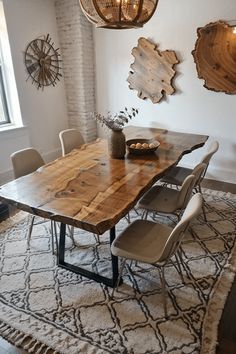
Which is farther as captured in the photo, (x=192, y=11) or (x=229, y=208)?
(x=192, y=11)

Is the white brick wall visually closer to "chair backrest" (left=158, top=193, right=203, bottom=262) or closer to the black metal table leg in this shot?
the black metal table leg

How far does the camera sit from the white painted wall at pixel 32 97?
3734 millimetres

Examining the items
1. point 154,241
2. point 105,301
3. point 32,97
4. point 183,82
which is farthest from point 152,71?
point 105,301

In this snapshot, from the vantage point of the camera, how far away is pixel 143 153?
100 inches

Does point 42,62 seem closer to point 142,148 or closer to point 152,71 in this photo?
point 152,71

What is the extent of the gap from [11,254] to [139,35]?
3.35 meters

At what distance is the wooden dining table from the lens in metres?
1.61

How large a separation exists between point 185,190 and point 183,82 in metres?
2.24

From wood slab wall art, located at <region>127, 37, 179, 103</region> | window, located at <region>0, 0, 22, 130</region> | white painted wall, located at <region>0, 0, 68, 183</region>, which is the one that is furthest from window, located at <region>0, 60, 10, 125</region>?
wood slab wall art, located at <region>127, 37, 179, 103</region>

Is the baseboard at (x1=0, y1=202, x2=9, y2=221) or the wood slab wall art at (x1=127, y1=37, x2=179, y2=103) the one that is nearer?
the baseboard at (x1=0, y1=202, x2=9, y2=221)

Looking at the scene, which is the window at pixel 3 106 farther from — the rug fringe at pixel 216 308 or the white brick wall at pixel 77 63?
the rug fringe at pixel 216 308

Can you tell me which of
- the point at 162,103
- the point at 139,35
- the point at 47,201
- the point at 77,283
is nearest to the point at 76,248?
the point at 77,283

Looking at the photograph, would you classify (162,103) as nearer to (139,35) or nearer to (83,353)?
(139,35)

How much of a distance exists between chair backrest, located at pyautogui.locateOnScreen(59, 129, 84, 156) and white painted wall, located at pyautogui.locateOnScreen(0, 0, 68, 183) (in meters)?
1.09
